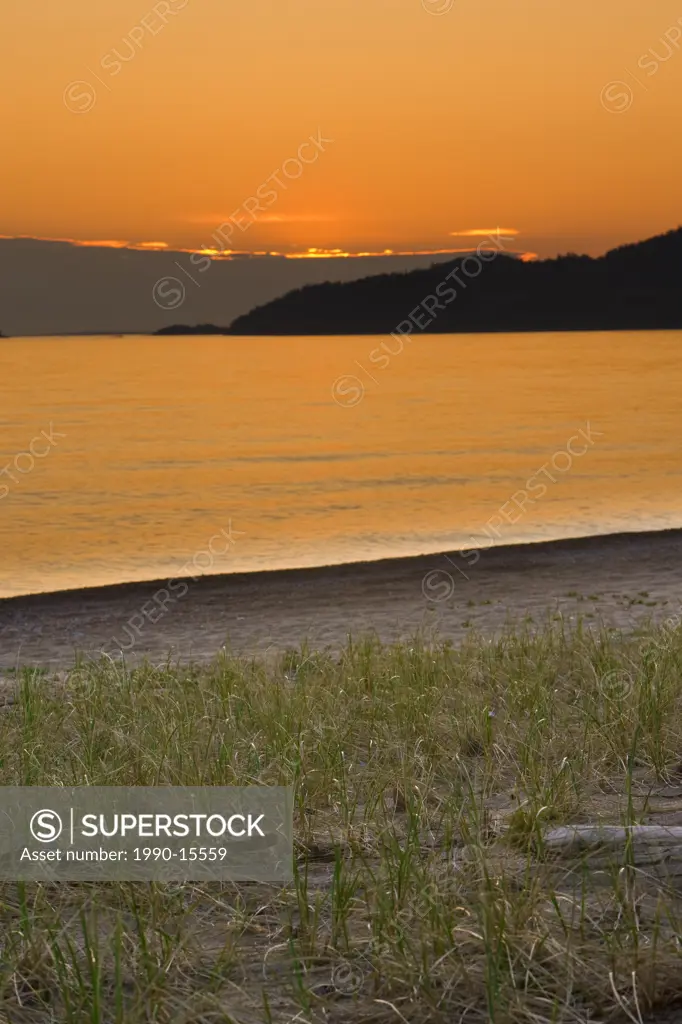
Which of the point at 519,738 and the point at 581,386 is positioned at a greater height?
Result: the point at 581,386

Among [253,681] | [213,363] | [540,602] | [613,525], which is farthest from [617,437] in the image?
[213,363]

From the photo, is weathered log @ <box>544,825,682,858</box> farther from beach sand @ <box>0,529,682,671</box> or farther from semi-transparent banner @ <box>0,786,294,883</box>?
beach sand @ <box>0,529,682,671</box>

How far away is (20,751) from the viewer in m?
6.25

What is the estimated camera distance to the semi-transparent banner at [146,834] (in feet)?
14.4

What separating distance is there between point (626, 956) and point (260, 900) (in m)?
1.37

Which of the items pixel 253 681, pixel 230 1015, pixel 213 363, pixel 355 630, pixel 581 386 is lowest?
pixel 230 1015

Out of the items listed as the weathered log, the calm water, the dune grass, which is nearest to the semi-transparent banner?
the dune grass

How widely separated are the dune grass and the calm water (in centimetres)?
1815

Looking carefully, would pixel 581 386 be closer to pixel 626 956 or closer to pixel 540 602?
pixel 540 602

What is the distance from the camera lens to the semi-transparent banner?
4383mm

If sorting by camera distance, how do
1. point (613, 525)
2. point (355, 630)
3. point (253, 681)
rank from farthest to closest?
point (613, 525) → point (355, 630) → point (253, 681)

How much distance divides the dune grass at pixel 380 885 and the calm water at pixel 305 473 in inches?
715

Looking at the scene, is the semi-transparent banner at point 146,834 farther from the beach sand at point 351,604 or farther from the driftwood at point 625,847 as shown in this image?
the beach sand at point 351,604

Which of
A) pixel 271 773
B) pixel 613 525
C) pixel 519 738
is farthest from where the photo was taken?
pixel 613 525
